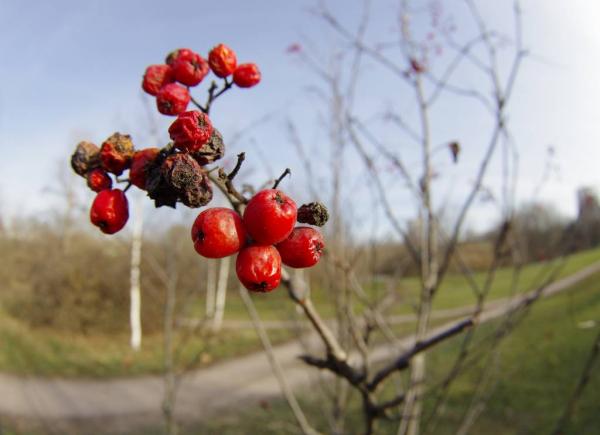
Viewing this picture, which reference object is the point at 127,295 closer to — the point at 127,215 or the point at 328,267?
the point at 328,267

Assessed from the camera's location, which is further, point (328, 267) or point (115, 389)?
point (115, 389)

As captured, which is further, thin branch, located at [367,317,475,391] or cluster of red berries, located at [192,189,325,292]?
thin branch, located at [367,317,475,391]

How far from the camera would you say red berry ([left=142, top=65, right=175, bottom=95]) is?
3.95 feet

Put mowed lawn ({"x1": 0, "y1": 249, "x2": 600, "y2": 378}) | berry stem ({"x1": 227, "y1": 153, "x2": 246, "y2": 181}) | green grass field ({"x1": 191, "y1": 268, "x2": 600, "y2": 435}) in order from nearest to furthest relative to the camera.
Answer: berry stem ({"x1": 227, "y1": 153, "x2": 246, "y2": 181}), green grass field ({"x1": 191, "y1": 268, "x2": 600, "y2": 435}), mowed lawn ({"x1": 0, "y1": 249, "x2": 600, "y2": 378})

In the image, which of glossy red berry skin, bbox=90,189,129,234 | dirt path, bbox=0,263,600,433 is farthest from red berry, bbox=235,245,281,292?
dirt path, bbox=0,263,600,433

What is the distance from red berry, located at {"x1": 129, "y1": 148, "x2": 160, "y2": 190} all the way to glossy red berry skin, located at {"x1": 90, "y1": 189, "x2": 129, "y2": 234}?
12cm

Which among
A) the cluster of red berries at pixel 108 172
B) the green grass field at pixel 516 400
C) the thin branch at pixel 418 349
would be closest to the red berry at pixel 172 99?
the cluster of red berries at pixel 108 172

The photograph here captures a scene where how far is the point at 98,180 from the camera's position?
43.8 inches

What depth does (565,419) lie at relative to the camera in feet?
6.96

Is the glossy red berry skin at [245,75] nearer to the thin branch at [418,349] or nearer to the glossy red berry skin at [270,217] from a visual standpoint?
the glossy red berry skin at [270,217]

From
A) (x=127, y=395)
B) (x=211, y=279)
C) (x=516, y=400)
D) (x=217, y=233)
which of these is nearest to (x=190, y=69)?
(x=217, y=233)

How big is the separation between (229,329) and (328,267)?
15779 millimetres

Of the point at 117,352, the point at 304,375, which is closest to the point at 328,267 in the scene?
the point at 304,375

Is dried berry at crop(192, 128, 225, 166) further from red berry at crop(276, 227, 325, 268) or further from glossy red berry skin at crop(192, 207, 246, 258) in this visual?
red berry at crop(276, 227, 325, 268)
